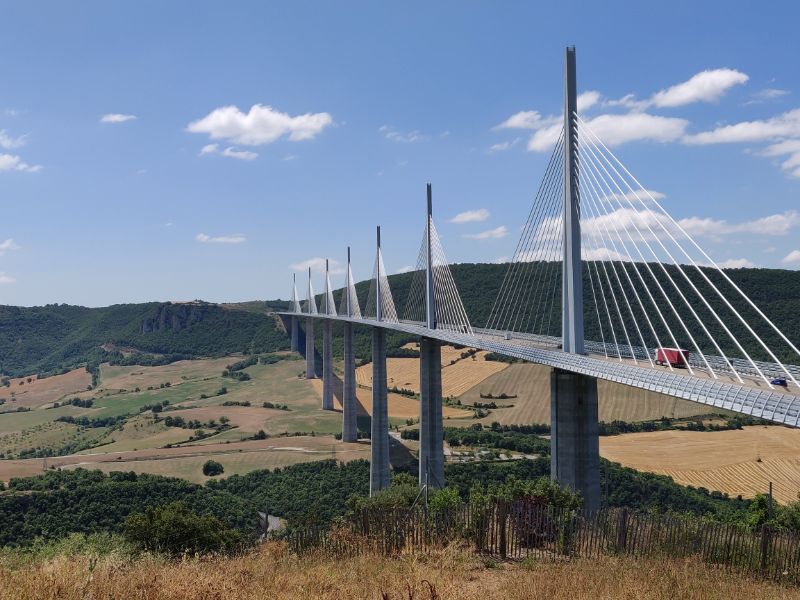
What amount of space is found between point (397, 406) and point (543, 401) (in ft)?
63.7

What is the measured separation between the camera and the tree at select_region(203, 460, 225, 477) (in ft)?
178

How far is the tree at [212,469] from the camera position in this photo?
178ft

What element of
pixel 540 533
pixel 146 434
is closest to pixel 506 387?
pixel 146 434

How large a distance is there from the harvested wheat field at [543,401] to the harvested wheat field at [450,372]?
246 cm

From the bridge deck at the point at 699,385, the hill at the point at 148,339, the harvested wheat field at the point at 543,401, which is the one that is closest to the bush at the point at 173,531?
the bridge deck at the point at 699,385

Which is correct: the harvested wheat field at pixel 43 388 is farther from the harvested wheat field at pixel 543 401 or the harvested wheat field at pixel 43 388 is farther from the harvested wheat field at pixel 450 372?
the harvested wheat field at pixel 543 401

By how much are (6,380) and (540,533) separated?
157595 mm

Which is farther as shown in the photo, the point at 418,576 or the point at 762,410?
the point at 762,410

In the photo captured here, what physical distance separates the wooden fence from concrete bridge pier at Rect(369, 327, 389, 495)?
3577cm

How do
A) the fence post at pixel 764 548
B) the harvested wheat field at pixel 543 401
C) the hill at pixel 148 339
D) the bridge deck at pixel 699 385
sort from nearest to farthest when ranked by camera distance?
the fence post at pixel 764 548, the bridge deck at pixel 699 385, the harvested wheat field at pixel 543 401, the hill at pixel 148 339

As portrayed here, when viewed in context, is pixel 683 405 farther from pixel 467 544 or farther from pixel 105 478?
pixel 467 544

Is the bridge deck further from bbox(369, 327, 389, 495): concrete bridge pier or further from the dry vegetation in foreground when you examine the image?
bbox(369, 327, 389, 495): concrete bridge pier

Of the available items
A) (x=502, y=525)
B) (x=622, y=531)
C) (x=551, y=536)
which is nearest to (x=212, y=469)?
(x=551, y=536)

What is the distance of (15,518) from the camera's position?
35062mm
